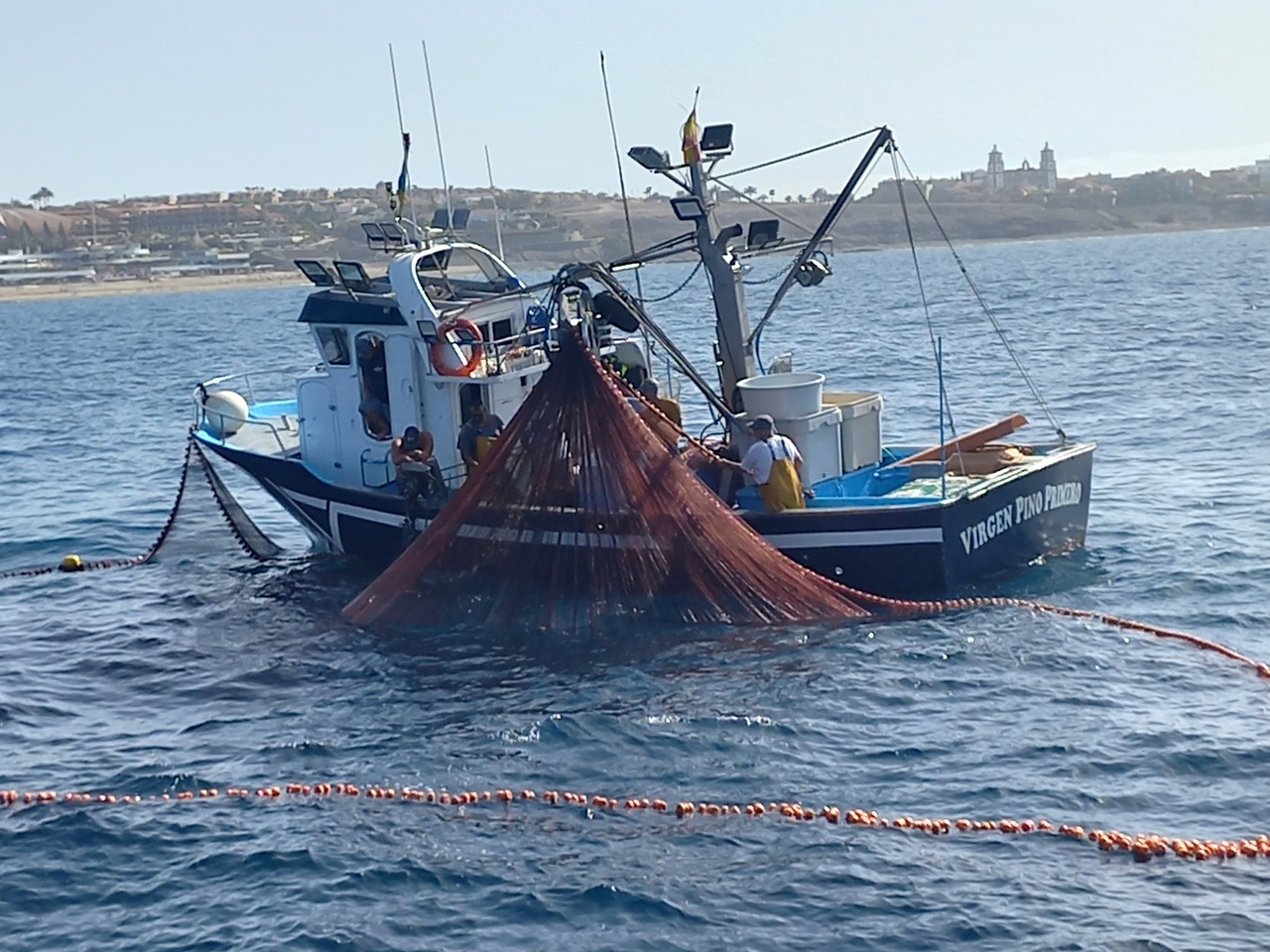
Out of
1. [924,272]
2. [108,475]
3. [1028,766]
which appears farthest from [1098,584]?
[924,272]

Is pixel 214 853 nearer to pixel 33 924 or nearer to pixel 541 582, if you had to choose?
pixel 33 924

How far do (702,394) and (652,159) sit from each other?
8.49 feet

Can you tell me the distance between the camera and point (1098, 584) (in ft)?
54.6

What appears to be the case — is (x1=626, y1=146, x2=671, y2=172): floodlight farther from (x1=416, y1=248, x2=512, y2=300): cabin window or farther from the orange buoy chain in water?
the orange buoy chain in water

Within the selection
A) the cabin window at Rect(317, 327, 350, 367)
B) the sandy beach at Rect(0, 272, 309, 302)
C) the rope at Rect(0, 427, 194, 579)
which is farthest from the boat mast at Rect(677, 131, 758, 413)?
the sandy beach at Rect(0, 272, 309, 302)

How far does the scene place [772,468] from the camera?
15656 millimetres

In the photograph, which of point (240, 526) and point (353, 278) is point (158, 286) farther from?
point (353, 278)

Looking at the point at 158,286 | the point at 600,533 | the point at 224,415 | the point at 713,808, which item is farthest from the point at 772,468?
the point at 158,286

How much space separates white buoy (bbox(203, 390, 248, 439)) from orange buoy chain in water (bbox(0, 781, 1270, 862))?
937 cm

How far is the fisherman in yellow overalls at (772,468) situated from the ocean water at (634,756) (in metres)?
1.45

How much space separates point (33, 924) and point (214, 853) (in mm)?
1215

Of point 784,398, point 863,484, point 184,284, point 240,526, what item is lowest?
point 184,284

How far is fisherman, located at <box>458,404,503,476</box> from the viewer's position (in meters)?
16.7

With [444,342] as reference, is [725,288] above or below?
above
